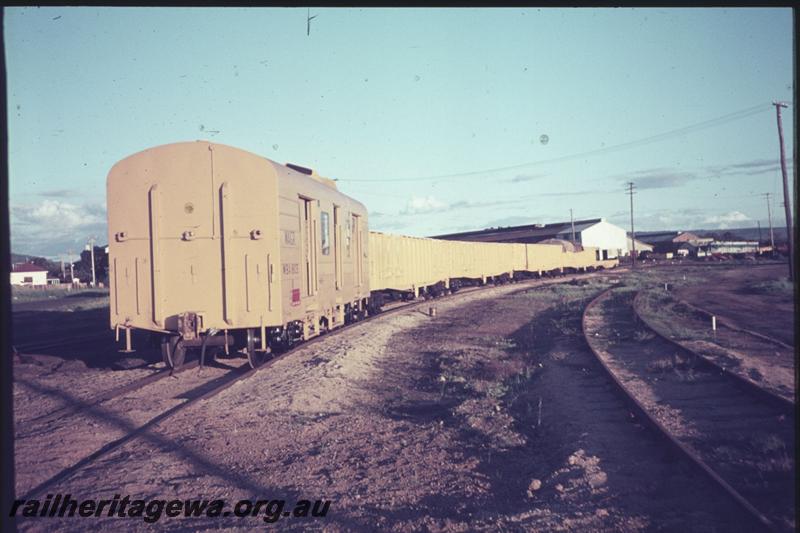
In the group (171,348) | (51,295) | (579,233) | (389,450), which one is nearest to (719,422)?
(389,450)

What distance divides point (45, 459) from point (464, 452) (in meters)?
4.16

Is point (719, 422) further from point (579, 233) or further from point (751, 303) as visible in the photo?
point (579, 233)

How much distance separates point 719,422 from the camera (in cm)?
688

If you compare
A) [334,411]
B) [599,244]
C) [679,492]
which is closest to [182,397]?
[334,411]

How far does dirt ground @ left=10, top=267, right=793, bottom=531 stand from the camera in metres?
4.54

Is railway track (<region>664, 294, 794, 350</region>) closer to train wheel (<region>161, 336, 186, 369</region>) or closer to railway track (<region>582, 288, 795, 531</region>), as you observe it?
railway track (<region>582, 288, 795, 531</region>)

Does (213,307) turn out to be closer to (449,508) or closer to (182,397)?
(182,397)

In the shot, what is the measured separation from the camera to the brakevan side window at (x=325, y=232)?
12344mm

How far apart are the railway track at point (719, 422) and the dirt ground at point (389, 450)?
0.27 meters

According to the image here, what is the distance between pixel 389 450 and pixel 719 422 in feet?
12.3

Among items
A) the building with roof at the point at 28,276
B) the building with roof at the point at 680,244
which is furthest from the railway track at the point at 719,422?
the building with roof at the point at 680,244

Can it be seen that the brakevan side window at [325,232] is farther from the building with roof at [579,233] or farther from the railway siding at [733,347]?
the building with roof at [579,233]

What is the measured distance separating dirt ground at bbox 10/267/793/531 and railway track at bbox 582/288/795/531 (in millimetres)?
268

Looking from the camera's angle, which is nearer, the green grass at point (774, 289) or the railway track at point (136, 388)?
the railway track at point (136, 388)
